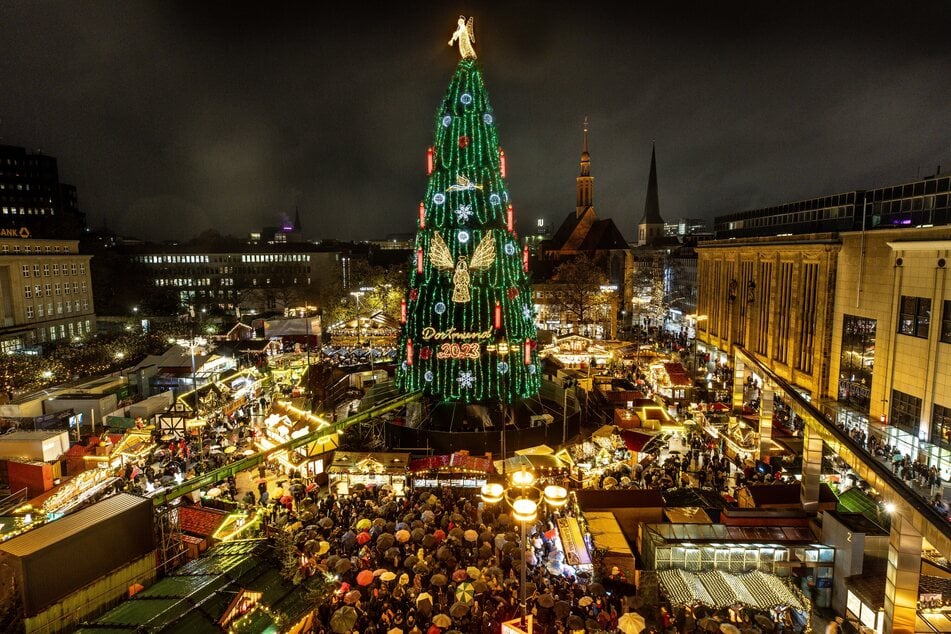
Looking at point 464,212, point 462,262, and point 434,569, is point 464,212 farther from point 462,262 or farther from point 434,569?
point 434,569

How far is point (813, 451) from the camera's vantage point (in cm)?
1470

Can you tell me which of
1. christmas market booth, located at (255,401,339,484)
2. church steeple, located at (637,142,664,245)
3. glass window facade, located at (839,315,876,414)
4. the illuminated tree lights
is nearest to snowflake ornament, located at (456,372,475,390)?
the illuminated tree lights

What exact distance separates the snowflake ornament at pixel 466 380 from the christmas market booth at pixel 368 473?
4.51 metres

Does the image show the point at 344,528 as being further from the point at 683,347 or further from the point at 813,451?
the point at 683,347

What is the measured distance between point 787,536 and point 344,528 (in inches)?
470

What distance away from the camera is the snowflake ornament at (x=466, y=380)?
21.8m

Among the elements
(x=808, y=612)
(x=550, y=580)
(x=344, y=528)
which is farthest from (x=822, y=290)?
(x=344, y=528)

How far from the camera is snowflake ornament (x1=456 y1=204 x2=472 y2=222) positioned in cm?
2131

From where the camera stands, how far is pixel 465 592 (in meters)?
11.1

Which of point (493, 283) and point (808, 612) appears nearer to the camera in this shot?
point (808, 612)

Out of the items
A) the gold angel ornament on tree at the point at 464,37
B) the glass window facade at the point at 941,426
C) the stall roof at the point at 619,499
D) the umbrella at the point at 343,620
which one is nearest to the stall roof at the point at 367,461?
the stall roof at the point at 619,499

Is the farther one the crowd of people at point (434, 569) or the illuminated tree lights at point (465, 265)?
the illuminated tree lights at point (465, 265)

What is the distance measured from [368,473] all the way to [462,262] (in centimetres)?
897

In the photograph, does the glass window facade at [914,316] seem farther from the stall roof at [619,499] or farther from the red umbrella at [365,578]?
the red umbrella at [365,578]
